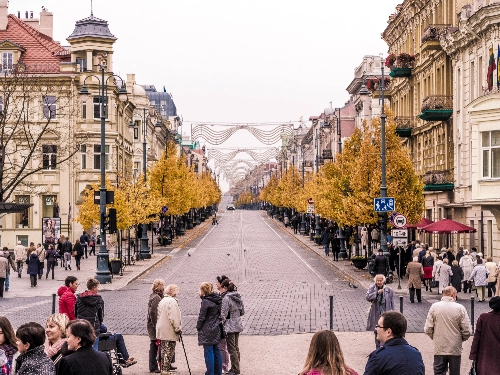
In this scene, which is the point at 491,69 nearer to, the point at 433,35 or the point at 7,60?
the point at 433,35

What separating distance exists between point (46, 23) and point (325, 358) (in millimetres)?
80875

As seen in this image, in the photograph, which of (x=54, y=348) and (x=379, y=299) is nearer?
(x=54, y=348)

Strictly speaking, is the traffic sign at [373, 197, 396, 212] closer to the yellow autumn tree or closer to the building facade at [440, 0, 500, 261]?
the building facade at [440, 0, 500, 261]

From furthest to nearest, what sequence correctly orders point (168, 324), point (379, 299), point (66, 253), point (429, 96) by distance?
point (429, 96) → point (66, 253) → point (379, 299) → point (168, 324)

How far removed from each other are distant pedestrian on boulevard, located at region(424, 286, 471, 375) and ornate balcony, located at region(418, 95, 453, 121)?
3646 centimetres

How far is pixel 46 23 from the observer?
279 feet

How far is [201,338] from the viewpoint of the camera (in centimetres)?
1644

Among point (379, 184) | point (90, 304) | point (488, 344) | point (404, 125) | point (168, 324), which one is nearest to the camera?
point (488, 344)

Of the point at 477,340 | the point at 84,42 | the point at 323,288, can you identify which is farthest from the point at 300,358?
the point at 84,42

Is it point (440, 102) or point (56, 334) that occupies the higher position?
point (440, 102)

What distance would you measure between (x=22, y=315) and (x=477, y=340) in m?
17.2

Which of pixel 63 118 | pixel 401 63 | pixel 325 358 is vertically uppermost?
pixel 401 63

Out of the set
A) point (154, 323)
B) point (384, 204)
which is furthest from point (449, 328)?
point (384, 204)

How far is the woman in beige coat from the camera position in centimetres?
1658
